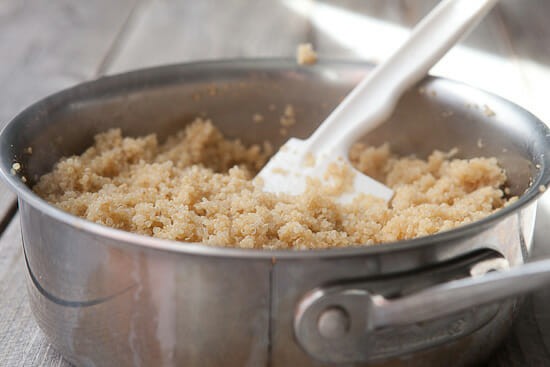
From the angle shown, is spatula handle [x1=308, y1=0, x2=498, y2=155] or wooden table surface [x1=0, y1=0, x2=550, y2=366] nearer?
spatula handle [x1=308, y1=0, x2=498, y2=155]

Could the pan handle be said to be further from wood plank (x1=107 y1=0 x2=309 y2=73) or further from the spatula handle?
wood plank (x1=107 y1=0 x2=309 y2=73)

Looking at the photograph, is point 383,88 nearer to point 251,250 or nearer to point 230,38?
point 251,250

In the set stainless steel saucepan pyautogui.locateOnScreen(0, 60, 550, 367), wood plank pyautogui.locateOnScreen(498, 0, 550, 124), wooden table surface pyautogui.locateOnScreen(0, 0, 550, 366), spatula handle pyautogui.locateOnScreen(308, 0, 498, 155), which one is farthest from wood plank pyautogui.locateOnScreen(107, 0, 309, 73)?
stainless steel saucepan pyautogui.locateOnScreen(0, 60, 550, 367)

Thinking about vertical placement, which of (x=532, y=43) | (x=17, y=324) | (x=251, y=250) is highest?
(x=532, y=43)

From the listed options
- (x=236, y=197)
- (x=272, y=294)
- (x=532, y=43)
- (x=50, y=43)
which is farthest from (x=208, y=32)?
(x=272, y=294)

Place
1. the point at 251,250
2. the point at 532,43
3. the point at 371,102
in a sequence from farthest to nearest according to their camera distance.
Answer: the point at 532,43 → the point at 371,102 → the point at 251,250

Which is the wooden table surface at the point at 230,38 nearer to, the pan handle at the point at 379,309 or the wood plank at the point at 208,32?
the wood plank at the point at 208,32
